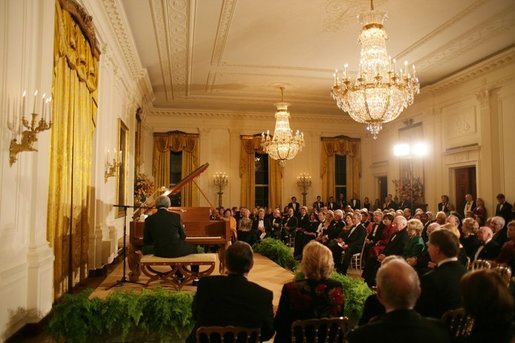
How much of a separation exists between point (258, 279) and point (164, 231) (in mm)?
1807

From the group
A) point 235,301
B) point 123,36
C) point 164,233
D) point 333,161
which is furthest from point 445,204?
point 235,301

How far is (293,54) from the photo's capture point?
9.35 metres

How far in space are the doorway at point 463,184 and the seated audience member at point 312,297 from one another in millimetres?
9649

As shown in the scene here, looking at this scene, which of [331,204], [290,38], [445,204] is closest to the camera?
[290,38]

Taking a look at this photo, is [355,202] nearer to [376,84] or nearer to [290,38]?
[290,38]

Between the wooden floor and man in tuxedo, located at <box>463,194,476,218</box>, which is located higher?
man in tuxedo, located at <box>463,194,476,218</box>

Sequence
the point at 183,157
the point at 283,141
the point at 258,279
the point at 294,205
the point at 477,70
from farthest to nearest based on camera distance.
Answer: the point at 183,157
the point at 294,205
the point at 283,141
the point at 477,70
the point at 258,279

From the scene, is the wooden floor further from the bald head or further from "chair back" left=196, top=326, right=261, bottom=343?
the bald head

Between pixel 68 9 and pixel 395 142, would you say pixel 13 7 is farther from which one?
pixel 395 142

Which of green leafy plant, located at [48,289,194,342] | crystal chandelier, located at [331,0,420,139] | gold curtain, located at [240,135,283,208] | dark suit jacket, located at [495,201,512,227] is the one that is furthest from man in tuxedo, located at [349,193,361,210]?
green leafy plant, located at [48,289,194,342]

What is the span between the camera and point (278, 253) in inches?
316

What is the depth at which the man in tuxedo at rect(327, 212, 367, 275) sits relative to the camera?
769cm

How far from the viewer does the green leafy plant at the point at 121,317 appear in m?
3.71

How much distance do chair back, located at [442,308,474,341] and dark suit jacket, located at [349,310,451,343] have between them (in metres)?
0.86
